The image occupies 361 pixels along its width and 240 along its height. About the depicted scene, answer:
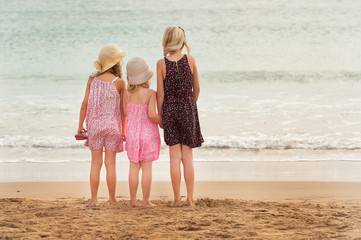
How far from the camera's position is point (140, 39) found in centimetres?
1830

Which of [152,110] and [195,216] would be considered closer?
[195,216]

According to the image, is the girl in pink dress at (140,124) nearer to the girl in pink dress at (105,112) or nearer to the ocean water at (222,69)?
the girl in pink dress at (105,112)

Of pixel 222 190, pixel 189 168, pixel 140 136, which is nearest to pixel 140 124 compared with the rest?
pixel 140 136

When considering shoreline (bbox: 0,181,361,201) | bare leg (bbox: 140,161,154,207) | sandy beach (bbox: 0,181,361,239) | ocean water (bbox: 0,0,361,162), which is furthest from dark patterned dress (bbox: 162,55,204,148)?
ocean water (bbox: 0,0,361,162)

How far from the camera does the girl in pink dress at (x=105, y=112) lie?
4293 millimetres

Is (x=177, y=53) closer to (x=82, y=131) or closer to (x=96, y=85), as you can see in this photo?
(x=96, y=85)

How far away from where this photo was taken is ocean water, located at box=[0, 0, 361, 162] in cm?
876

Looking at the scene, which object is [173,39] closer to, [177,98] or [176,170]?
[177,98]

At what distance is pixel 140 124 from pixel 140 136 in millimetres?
101

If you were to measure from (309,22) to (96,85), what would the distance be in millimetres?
16614

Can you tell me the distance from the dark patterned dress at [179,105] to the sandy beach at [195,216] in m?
0.60

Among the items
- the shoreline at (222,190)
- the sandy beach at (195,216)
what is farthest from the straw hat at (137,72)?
the shoreline at (222,190)

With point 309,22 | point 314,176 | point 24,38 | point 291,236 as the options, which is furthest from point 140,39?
point 291,236

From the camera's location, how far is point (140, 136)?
429 centimetres
